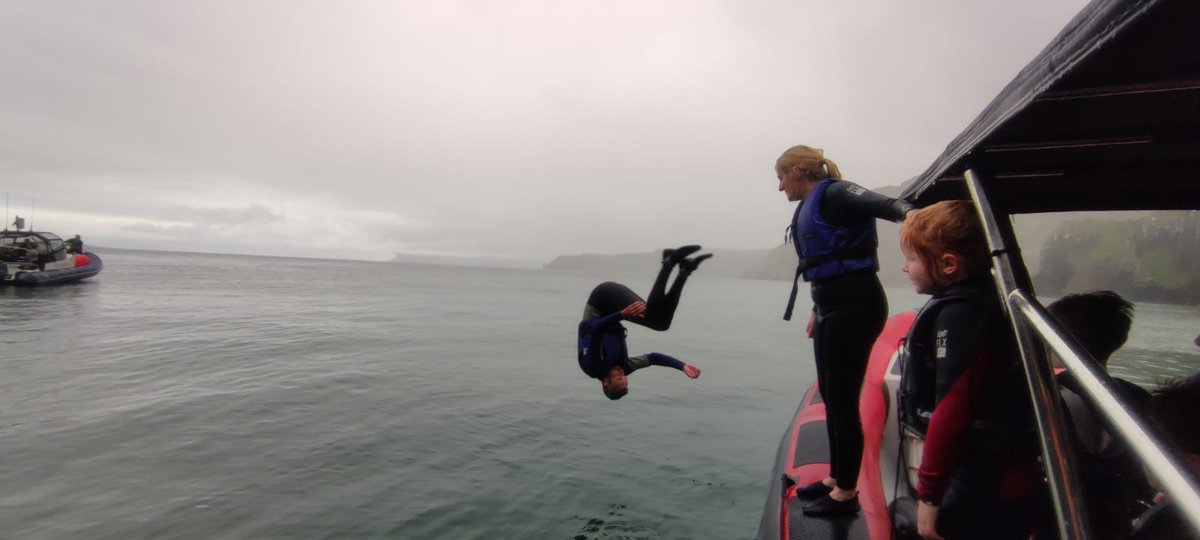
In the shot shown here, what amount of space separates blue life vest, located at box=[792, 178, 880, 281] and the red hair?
0.82 m

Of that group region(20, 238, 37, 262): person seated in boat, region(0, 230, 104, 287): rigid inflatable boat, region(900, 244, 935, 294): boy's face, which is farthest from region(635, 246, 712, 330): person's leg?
region(20, 238, 37, 262): person seated in boat

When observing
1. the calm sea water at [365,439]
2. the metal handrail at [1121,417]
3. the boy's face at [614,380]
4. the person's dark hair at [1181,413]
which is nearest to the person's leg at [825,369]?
the person's dark hair at [1181,413]

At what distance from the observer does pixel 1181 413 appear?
2402 millimetres

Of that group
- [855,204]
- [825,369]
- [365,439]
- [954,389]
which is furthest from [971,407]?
[365,439]

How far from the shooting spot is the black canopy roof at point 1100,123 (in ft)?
5.08

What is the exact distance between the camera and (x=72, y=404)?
42.9 feet

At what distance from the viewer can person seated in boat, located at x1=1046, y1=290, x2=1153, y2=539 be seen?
8.98 feet

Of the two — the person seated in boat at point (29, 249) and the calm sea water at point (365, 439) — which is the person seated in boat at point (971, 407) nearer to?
the calm sea water at point (365, 439)

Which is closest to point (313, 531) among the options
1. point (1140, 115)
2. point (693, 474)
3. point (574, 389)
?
point (693, 474)

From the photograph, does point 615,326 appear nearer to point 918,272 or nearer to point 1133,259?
point 918,272

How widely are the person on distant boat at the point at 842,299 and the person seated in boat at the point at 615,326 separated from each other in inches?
47.7

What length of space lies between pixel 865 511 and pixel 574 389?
44.0 ft

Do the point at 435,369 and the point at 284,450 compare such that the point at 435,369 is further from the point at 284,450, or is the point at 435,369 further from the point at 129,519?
the point at 129,519

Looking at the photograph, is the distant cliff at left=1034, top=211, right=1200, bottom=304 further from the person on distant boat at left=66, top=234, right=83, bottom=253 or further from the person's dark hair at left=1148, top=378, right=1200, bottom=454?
A: the person on distant boat at left=66, top=234, right=83, bottom=253
